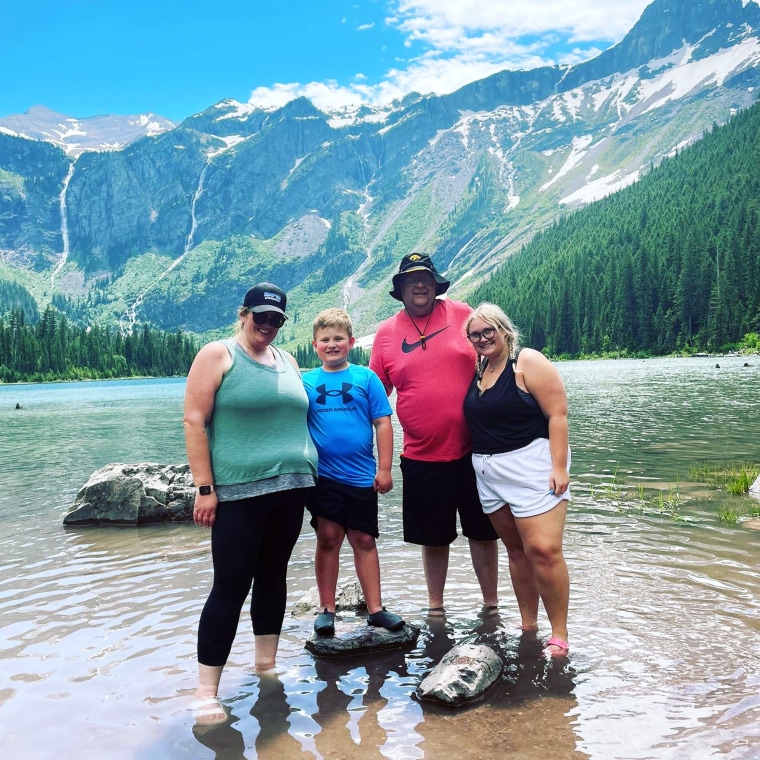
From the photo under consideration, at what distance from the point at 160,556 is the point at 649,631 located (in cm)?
721

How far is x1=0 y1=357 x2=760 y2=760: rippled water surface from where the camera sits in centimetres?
451

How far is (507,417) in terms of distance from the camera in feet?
19.0

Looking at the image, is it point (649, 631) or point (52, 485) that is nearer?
point (649, 631)

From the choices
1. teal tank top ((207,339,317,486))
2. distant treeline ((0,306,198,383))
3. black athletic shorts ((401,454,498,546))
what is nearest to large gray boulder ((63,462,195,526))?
black athletic shorts ((401,454,498,546))

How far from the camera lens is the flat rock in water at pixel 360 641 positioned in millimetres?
6078

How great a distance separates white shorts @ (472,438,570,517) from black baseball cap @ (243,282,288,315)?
2.31 meters

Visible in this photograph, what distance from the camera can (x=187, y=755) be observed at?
4430 mm

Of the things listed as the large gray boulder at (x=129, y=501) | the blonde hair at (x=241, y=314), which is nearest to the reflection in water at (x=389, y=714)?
the blonde hair at (x=241, y=314)

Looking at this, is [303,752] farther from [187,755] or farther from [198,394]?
[198,394]

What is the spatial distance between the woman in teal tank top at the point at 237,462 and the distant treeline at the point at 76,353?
471 feet

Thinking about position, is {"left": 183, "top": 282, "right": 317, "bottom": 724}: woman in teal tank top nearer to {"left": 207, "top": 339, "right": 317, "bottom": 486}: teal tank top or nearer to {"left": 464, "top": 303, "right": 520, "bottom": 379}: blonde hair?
{"left": 207, "top": 339, "right": 317, "bottom": 486}: teal tank top

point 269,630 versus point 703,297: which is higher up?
point 703,297

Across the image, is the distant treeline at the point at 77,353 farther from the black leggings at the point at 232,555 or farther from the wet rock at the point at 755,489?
the black leggings at the point at 232,555

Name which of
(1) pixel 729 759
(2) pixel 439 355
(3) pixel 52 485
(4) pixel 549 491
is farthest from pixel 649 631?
(3) pixel 52 485
